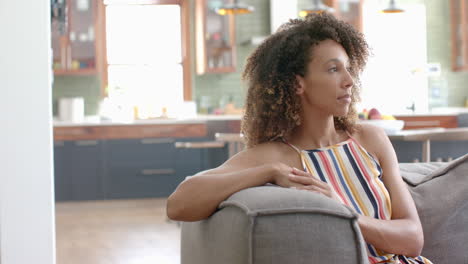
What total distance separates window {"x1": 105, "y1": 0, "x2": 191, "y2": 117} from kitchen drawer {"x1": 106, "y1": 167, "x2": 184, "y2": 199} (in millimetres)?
1115

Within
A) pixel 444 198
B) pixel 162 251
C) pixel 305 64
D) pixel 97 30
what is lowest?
pixel 162 251

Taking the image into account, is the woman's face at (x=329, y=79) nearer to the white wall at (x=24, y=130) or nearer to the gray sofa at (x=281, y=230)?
the gray sofa at (x=281, y=230)

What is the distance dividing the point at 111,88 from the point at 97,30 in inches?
27.7

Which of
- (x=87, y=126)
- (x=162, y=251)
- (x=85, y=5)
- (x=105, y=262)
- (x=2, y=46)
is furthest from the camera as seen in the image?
(x=85, y=5)

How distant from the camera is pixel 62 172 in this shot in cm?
696

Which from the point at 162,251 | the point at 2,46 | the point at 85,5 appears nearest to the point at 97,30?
the point at 85,5

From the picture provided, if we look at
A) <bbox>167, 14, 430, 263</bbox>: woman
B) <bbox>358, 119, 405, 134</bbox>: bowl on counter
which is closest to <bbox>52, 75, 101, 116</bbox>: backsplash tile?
<bbox>358, 119, 405, 134</bbox>: bowl on counter

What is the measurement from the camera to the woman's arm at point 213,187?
158 centimetres

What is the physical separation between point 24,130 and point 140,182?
448 centimetres

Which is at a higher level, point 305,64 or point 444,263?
point 305,64

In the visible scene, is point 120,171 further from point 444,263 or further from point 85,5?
point 444,263

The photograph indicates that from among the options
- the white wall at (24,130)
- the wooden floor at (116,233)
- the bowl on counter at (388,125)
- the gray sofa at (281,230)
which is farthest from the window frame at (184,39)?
the gray sofa at (281,230)

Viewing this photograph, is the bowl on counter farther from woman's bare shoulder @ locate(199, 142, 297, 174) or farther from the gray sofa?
the gray sofa

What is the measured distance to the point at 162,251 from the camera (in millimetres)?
4645
